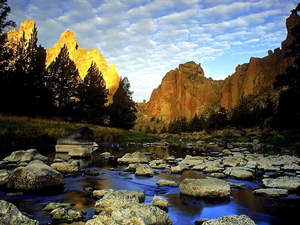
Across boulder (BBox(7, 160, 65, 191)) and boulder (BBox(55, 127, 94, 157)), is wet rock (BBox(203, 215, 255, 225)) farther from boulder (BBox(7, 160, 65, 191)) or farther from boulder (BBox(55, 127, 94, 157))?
boulder (BBox(55, 127, 94, 157))

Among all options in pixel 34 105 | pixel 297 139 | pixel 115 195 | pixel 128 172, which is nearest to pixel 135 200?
pixel 115 195

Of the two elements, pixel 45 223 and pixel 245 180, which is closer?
pixel 45 223

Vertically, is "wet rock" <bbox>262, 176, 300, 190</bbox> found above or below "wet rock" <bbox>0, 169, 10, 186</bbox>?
below

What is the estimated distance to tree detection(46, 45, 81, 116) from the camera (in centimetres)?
4411

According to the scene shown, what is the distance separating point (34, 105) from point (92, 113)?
1205 cm

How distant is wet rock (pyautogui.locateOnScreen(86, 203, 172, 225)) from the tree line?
28965 mm

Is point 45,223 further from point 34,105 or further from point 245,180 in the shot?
point 34,105

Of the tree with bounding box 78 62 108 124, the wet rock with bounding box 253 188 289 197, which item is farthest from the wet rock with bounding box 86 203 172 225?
the tree with bounding box 78 62 108 124

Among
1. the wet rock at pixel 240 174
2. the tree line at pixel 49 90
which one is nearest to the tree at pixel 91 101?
the tree line at pixel 49 90

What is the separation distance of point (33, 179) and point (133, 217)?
4167 millimetres

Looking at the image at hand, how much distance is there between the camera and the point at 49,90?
1646 inches

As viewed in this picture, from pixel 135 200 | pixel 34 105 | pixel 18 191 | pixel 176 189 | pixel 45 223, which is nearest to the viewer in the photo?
pixel 45 223

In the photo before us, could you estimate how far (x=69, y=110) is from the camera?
4603cm

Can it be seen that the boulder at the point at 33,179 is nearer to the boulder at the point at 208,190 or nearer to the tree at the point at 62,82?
the boulder at the point at 208,190
